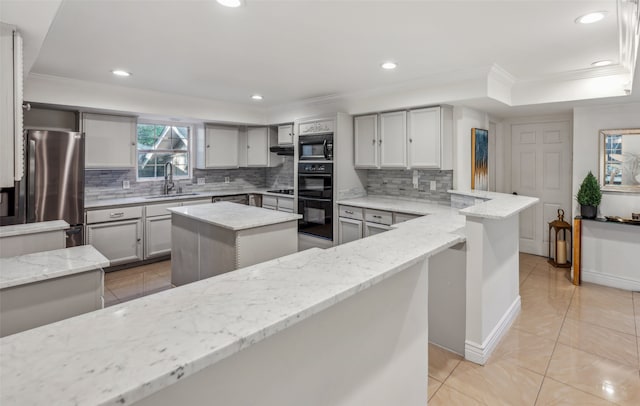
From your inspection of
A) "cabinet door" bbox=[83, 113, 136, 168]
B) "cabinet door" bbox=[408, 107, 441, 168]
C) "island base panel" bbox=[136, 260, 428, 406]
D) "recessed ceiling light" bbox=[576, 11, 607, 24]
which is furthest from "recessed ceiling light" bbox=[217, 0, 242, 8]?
"cabinet door" bbox=[83, 113, 136, 168]

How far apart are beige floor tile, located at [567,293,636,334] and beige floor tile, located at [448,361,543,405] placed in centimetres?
125

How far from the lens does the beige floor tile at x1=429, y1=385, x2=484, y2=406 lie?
6.69ft

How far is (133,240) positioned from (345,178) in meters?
3.05

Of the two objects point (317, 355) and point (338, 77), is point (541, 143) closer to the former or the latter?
point (338, 77)

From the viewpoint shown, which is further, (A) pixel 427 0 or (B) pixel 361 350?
(A) pixel 427 0

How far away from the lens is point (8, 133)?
6.05ft

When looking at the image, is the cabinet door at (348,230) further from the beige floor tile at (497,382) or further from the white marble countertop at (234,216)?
the beige floor tile at (497,382)

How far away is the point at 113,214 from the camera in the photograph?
4.46 metres

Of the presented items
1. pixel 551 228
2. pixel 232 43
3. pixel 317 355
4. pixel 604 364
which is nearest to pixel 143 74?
pixel 232 43

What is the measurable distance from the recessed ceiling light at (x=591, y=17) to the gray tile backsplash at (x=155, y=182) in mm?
5352

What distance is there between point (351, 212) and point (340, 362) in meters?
3.41

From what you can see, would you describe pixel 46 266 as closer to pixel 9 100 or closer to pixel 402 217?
pixel 9 100

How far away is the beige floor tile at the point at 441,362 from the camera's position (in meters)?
2.31

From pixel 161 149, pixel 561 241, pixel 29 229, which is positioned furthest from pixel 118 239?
pixel 561 241
